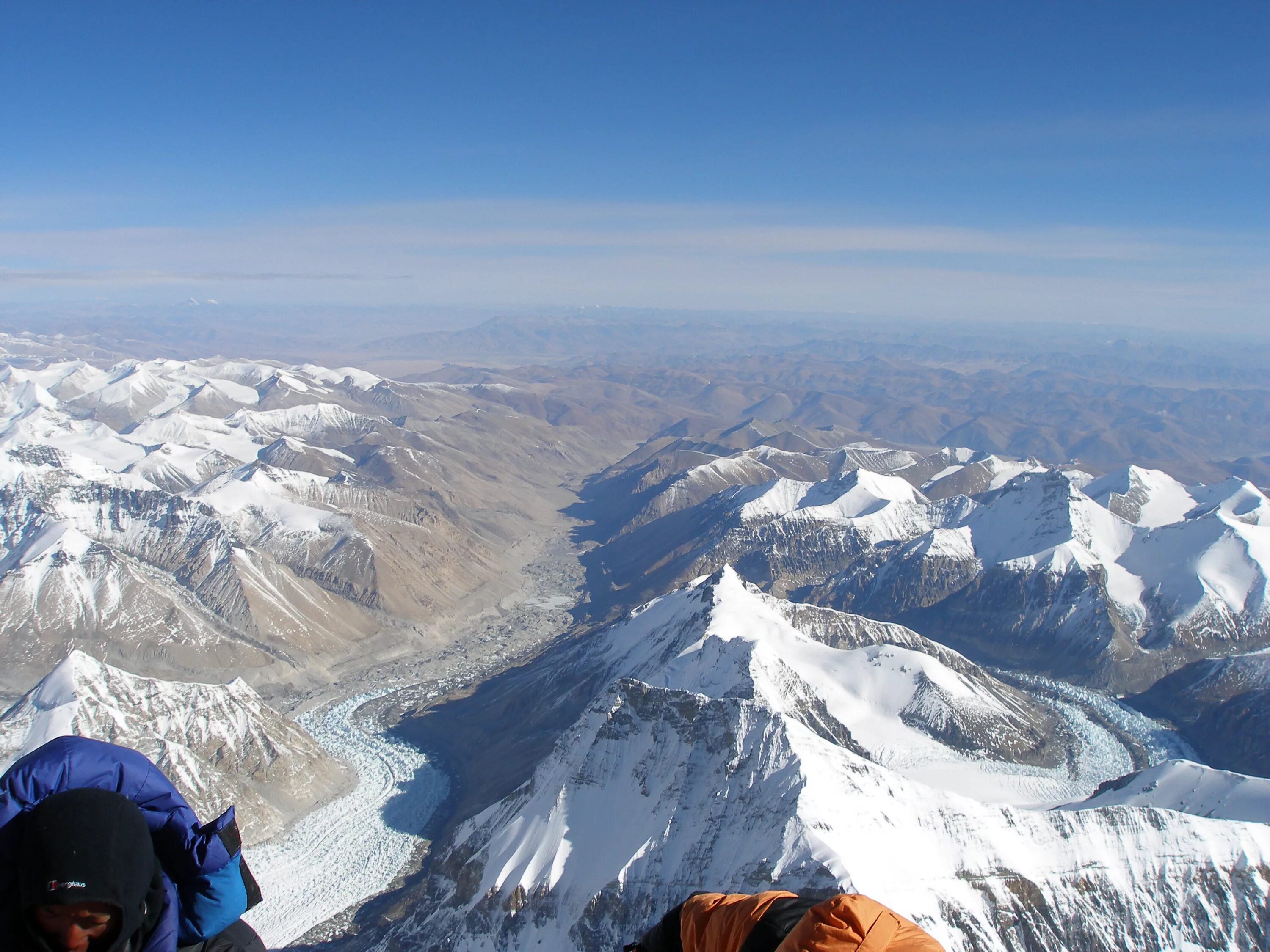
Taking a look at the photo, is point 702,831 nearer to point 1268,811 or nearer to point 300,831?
point 1268,811

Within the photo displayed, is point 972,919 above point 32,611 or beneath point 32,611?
above

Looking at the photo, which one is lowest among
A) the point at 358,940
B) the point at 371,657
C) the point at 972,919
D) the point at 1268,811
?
the point at 371,657

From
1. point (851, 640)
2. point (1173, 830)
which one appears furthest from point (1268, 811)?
point (851, 640)

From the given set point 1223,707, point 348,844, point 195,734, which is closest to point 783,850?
point 348,844

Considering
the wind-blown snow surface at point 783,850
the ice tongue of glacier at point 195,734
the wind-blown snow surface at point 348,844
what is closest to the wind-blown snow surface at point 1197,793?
the wind-blown snow surface at point 783,850

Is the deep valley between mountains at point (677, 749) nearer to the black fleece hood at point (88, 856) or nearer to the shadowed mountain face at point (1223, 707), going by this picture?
the shadowed mountain face at point (1223, 707)

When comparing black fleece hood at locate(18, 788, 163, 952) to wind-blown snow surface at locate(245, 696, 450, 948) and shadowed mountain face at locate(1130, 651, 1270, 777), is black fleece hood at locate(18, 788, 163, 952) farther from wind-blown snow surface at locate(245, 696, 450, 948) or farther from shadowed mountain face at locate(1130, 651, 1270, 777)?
shadowed mountain face at locate(1130, 651, 1270, 777)
